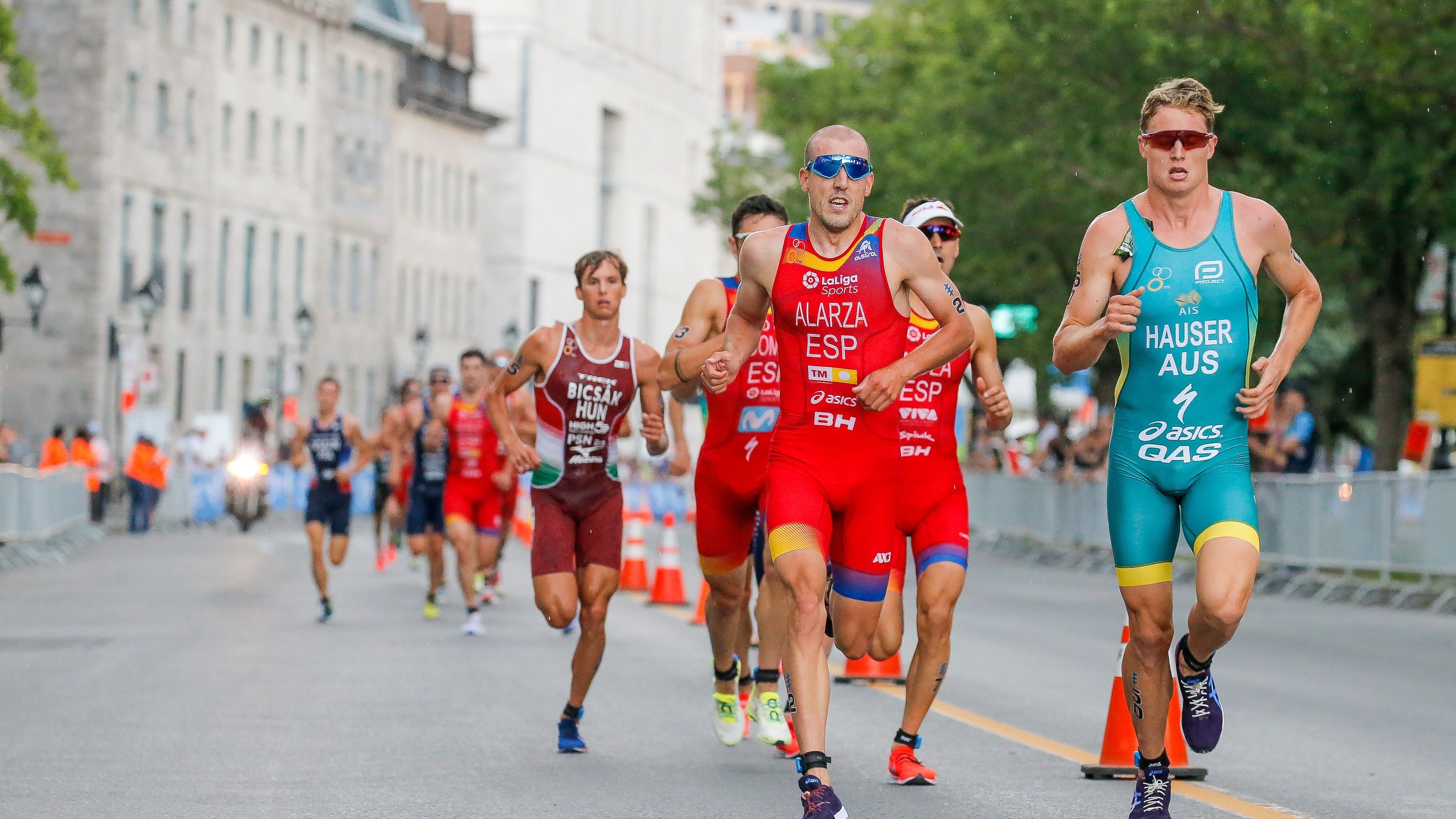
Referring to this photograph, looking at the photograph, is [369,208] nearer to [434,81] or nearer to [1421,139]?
[434,81]

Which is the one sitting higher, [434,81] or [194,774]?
[434,81]

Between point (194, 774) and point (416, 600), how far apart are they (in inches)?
536

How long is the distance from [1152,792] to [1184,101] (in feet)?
7.16

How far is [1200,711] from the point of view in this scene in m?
8.70

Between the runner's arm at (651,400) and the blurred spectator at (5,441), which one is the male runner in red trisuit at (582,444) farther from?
the blurred spectator at (5,441)

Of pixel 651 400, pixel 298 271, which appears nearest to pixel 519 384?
pixel 651 400

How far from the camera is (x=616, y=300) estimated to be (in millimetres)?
11969

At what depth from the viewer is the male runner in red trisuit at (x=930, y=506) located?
33.7 ft

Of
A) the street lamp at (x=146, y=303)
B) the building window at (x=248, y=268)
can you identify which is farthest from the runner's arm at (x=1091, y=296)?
the building window at (x=248, y=268)

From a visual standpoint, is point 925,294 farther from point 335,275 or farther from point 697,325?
point 335,275

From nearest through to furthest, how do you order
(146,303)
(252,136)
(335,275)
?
(146,303) → (252,136) → (335,275)

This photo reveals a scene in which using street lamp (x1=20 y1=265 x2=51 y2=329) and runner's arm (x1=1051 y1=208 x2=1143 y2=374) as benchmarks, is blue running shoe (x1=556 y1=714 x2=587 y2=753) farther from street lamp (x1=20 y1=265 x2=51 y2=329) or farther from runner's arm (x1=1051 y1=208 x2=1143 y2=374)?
street lamp (x1=20 y1=265 x2=51 y2=329)

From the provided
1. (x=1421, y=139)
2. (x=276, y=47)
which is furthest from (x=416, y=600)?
(x=276, y=47)

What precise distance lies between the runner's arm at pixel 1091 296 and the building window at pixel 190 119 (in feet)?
215
